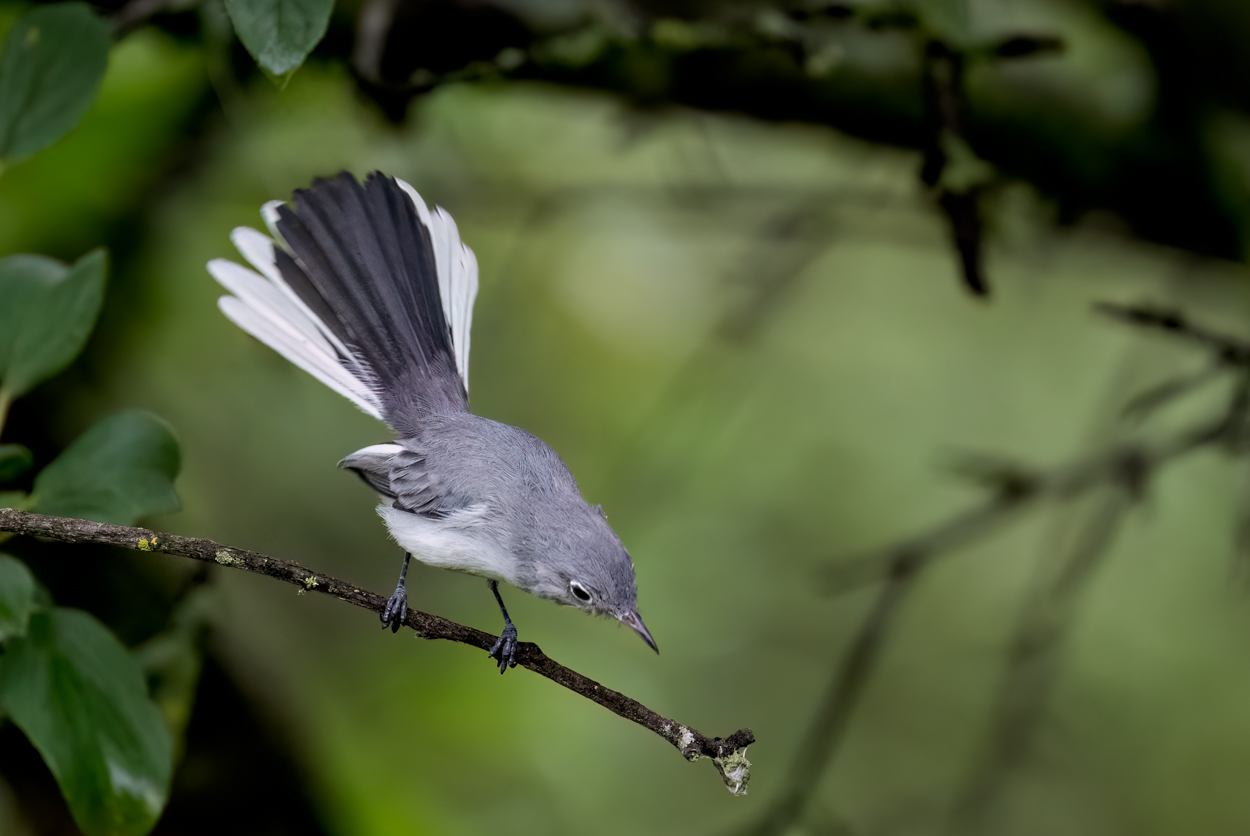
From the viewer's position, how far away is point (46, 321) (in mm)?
761

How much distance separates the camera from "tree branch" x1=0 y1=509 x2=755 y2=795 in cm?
50

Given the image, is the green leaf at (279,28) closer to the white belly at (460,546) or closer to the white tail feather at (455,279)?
the white tail feather at (455,279)

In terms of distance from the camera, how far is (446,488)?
2.11 ft

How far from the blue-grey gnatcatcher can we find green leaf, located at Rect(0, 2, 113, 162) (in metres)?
0.26

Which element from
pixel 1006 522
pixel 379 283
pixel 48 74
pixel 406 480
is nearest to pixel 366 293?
pixel 379 283

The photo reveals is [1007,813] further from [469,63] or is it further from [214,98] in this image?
[214,98]

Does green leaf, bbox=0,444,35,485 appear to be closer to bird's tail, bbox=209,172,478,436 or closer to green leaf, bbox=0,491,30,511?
green leaf, bbox=0,491,30,511

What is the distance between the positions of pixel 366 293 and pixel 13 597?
314 mm

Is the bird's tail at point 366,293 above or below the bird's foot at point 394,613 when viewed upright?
above

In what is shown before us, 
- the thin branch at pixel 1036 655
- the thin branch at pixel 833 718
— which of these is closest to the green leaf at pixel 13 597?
the thin branch at pixel 833 718

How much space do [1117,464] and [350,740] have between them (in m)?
1.21

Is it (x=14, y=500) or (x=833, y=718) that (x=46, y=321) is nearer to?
(x=14, y=500)

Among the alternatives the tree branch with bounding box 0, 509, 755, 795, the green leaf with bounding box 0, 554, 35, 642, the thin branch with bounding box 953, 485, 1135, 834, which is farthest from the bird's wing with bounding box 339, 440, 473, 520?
the thin branch with bounding box 953, 485, 1135, 834

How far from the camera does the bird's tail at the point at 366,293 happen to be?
66 cm
